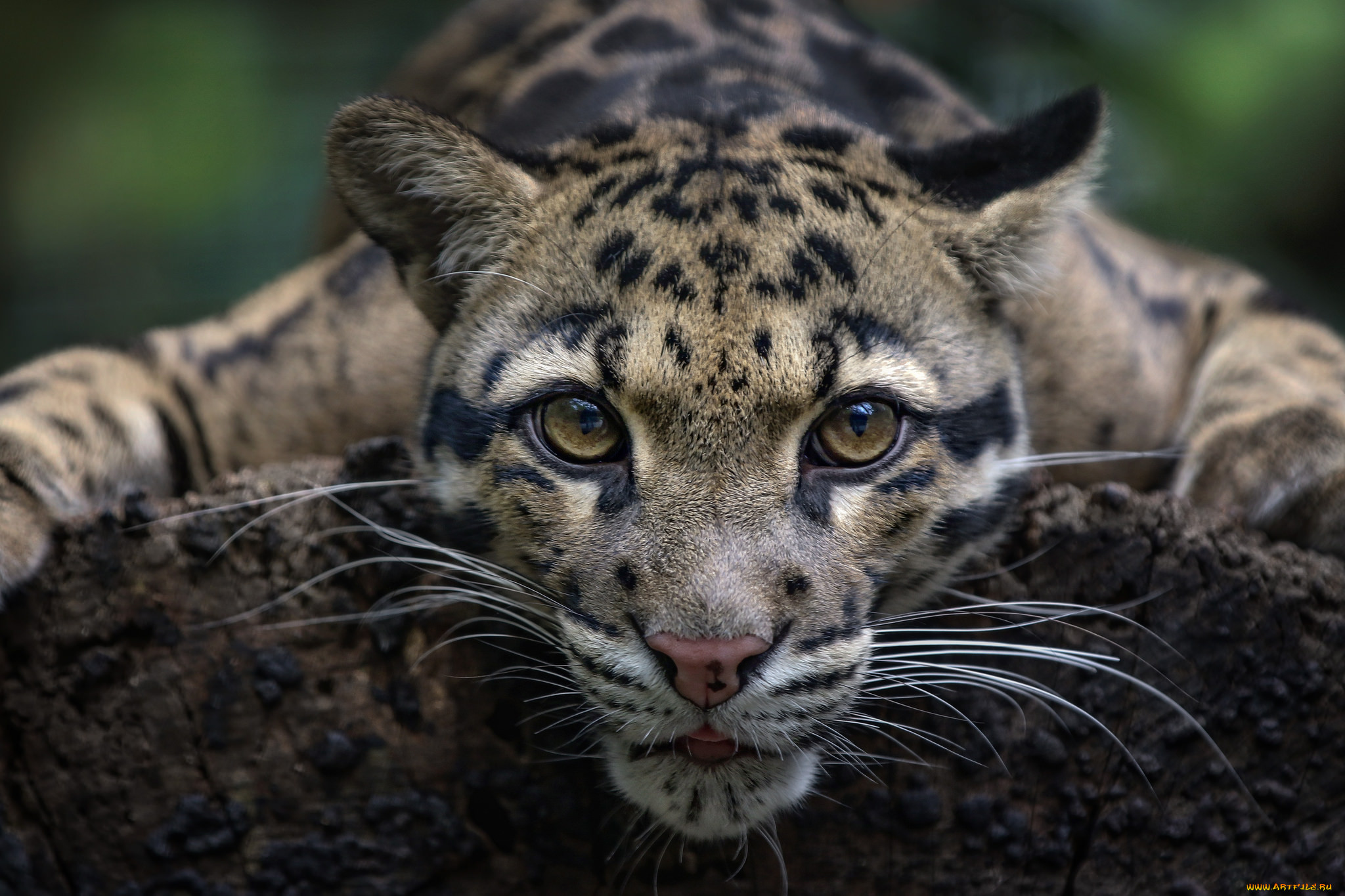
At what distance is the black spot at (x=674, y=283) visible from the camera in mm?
2873

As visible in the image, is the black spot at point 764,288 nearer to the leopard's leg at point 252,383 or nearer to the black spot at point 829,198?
the black spot at point 829,198

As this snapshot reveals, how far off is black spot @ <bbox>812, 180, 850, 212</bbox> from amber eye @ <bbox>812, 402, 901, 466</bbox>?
20.5 inches


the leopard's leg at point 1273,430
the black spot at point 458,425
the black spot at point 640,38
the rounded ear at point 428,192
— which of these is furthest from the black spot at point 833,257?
the black spot at point 640,38

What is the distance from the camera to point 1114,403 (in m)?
4.07

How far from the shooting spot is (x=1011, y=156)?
3215 mm

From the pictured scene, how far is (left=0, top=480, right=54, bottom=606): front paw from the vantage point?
9.63 ft

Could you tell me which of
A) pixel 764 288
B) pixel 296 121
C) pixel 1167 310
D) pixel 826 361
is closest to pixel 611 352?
pixel 764 288

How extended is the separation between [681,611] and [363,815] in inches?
35.7

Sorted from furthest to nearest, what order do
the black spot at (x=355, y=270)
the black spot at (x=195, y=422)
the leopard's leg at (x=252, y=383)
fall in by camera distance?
the black spot at (x=355, y=270) → the black spot at (x=195, y=422) → the leopard's leg at (x=252, y=383)

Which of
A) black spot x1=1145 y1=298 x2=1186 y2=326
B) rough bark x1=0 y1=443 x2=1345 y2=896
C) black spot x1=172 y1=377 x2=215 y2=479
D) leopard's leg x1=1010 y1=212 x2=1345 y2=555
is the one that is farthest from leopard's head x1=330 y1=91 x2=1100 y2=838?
black spot x1=1145 y1=298 x2=1186 y2=326

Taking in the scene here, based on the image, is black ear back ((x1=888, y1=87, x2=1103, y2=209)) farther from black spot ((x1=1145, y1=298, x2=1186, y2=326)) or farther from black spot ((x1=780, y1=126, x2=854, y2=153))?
black spot ((x1=1145, y1=298, x2=1186, y2=326))

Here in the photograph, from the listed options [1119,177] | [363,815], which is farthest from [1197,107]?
[363,815]

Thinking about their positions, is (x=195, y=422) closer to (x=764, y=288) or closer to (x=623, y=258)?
(x=623, y=258)

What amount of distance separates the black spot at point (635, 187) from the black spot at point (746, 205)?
0.21 metres
